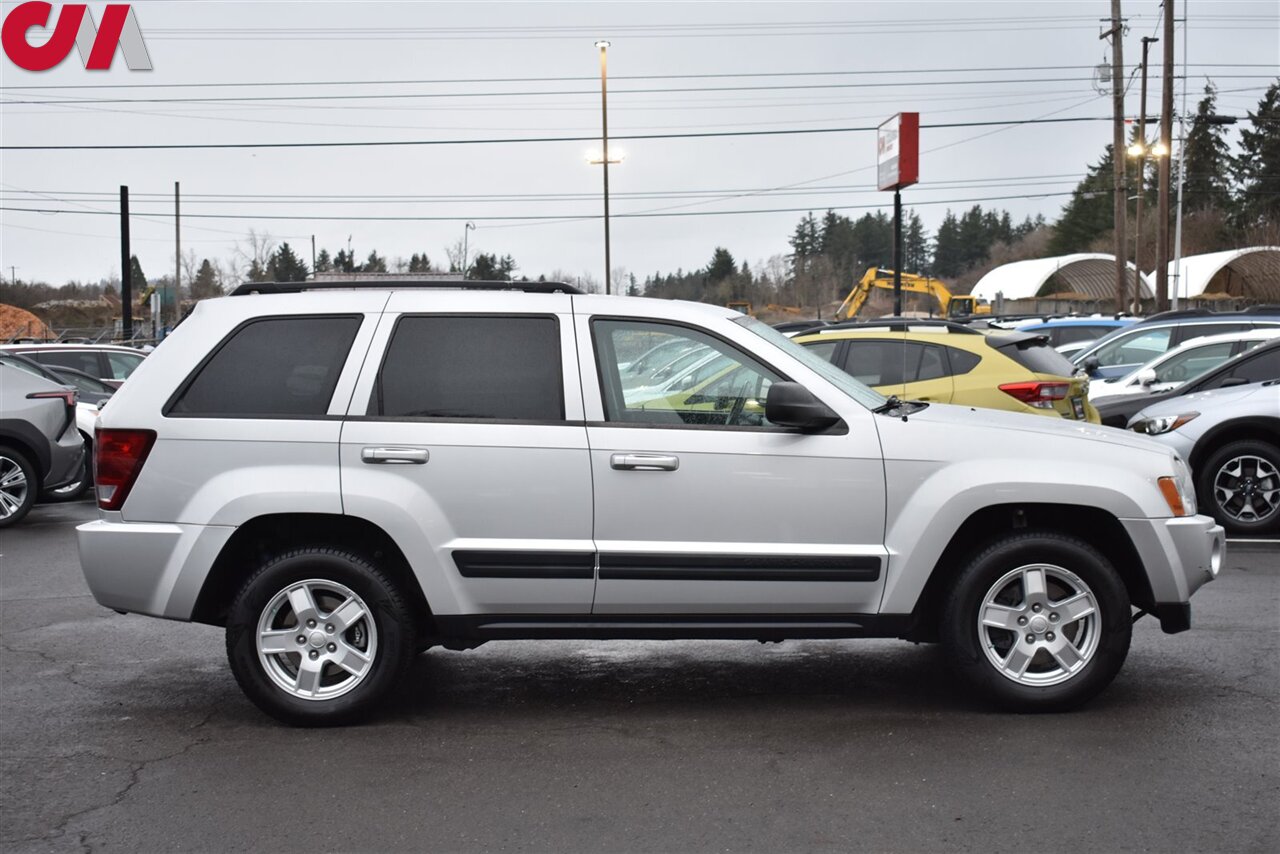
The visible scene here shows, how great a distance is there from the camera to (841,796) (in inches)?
182

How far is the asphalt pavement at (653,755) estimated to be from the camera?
4332mm

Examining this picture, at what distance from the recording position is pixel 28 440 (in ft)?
40.1

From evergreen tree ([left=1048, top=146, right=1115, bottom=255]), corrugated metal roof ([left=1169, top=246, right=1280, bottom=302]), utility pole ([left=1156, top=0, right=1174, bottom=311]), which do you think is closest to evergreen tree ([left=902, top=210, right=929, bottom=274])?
evergreen tree ([left=1048, top=146, right=1115, bottom=255])

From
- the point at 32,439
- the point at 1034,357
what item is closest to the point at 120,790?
the point at 1034,357

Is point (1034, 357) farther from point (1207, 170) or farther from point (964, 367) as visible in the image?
point (1207, 170)

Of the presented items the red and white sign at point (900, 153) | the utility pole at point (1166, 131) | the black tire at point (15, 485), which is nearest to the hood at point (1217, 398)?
the black tire at point (15, 485)

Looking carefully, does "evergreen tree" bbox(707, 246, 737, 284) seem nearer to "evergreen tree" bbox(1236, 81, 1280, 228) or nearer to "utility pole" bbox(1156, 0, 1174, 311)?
"evergreen tree" bbox(1236, 81, 1280, 228)

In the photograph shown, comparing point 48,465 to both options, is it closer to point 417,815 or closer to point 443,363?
point 443,363

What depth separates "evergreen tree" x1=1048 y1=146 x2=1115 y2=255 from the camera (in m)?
98.4

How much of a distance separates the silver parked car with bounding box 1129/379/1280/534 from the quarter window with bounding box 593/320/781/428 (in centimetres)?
600

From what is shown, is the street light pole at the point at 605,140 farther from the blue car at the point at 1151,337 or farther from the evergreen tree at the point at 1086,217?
the evergreen tree at the point at 1086,217

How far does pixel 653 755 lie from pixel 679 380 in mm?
1637

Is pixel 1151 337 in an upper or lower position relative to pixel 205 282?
lower

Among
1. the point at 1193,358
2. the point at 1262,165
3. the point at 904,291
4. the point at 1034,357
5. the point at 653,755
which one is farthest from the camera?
the point at 1262,165
